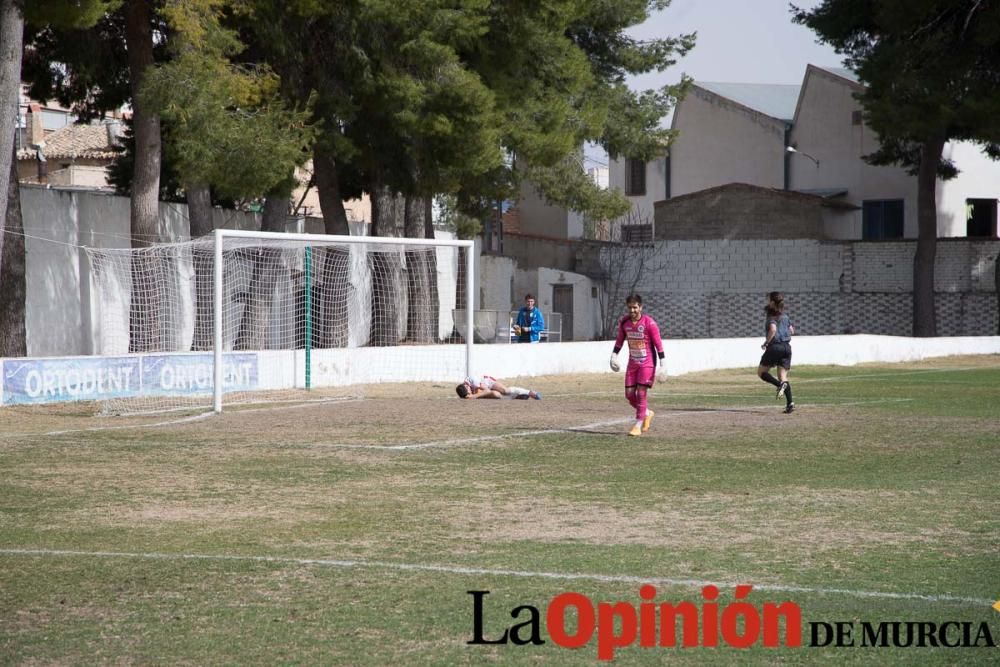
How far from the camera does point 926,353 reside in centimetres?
4206

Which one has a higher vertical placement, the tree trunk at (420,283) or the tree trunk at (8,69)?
the tree trunk at (8,69)

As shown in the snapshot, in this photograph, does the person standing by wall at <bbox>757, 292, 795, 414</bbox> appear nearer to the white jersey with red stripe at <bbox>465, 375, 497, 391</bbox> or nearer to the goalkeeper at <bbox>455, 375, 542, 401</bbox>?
the goalkeeper at <bbox>455, 375, 542, 401</bbox>

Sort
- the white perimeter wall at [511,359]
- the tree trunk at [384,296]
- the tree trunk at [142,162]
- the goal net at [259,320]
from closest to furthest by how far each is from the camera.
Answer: the goal net at [259,320] → the white perimeter wall at [511,359] → the tree trunk at [142,162] → the tree trunk at [384,296]

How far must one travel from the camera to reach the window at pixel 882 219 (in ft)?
186

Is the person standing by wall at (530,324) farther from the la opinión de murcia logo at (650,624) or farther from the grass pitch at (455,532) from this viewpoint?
the la opinión de murcia logo at (650,624)

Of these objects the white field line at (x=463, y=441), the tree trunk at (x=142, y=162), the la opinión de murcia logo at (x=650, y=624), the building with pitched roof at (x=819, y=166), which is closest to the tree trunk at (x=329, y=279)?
the tree trunk at (x=142, y=162)

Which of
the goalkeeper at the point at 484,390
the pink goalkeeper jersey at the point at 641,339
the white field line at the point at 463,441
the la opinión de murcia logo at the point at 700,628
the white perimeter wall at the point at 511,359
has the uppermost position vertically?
the pink goalkeeper jersey at the point at 641,339

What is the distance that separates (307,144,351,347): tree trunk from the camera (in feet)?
88.9

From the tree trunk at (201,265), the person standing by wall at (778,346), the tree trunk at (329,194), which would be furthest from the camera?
the tree trunk at (329,194)

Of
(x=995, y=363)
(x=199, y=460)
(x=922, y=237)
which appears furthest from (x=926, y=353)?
(x=199, y=460)

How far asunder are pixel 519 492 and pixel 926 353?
108 feet

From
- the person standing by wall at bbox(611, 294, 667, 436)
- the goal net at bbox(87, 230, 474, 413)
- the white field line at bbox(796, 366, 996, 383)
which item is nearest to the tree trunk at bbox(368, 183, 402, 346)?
the goal net at bbox(87, 230, 474, 413)

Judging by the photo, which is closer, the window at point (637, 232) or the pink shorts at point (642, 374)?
the pink shorts at point (642, 374)

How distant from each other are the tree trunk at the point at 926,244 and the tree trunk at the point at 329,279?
2341 cm
